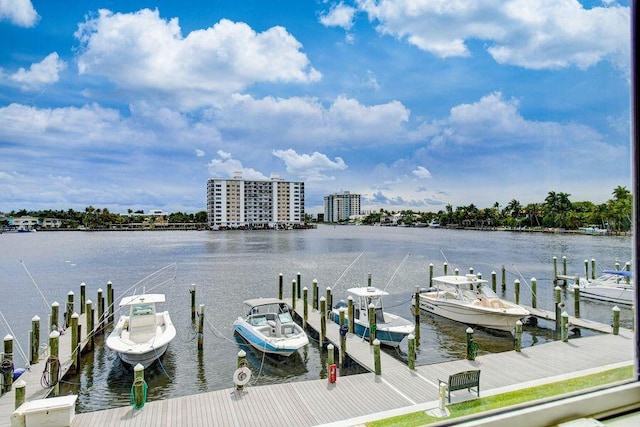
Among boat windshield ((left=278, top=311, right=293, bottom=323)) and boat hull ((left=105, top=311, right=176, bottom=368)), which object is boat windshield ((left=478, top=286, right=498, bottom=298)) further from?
boat hull ((left=105, top=311, right=176, bottom=368))

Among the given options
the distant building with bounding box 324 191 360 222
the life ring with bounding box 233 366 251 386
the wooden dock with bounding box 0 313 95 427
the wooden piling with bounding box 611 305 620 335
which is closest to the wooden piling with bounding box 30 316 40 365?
the wooden dock with bounding box 0 313 95 427

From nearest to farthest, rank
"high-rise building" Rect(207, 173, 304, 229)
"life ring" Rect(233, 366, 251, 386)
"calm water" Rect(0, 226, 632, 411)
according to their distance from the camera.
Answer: "life ring" Rect(233, 366, 251, 386)
"calm water" Rect(0, 226, 632, 411)
"high-rise building" Rect(207, 173, 304, 229)

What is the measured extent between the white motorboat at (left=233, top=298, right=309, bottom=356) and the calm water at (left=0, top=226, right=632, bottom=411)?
0.32m

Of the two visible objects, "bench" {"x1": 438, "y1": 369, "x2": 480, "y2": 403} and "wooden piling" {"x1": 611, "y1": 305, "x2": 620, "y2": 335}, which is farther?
"wooden piling" {"x1": 611, "y1": 305, "x2": 620, "y2": 335}

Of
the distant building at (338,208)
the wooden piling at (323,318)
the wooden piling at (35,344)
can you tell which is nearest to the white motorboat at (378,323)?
the wooden piling at (323,318)

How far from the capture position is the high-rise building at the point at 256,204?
17156mm

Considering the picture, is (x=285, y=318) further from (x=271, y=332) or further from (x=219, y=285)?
(x=219, y=285)

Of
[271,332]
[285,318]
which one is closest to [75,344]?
[271,332]

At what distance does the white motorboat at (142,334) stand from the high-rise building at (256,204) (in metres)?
8.35

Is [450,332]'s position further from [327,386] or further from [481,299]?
[327,386]

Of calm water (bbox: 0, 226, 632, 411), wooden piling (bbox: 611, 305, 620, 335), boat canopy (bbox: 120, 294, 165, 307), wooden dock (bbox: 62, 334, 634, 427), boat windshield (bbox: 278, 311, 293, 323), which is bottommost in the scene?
calm water (bbox: 0, 226, 632, 411)

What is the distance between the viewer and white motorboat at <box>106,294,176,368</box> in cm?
712

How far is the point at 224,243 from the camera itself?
3612cm

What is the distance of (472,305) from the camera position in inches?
403
